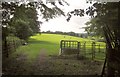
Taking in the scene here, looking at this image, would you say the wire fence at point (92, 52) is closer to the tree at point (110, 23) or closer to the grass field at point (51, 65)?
the grass field at point (51, 65)

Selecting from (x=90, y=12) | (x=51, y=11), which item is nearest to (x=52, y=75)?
(x=90, y=12)

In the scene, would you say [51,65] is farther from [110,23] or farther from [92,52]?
[92,52]

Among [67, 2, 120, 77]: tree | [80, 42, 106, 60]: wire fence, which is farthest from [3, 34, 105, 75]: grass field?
[67, 2, 120, 77]: tree

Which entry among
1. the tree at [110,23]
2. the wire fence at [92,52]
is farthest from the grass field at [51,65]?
the tree at [110,23]

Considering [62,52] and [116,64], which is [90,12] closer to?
[116,64]

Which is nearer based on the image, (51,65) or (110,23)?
(110,23)

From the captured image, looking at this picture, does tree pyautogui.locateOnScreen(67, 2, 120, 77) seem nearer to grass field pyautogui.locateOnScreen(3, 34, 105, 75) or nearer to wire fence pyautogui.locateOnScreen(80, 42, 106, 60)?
grass field pyautogui.locateOnScreen(3, 34, 105, 75)

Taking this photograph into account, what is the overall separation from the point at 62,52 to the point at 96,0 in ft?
32.2

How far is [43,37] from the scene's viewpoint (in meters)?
31.3

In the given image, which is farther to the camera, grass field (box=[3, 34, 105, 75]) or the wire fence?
the wire fence

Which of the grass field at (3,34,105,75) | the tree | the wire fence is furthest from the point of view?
the wire fence

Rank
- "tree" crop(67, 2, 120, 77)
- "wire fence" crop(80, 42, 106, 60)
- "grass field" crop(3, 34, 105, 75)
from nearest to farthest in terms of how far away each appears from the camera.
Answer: "tree" crop(67, 2, 120, 77), "grass field" crop(3, 34, 105, 75), "wire fence" crop(80, 42, 106, 60)

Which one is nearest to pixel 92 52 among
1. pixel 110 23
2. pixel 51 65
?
pixel 51 65

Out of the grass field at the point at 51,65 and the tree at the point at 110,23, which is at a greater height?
the tree at the point at 110,23
